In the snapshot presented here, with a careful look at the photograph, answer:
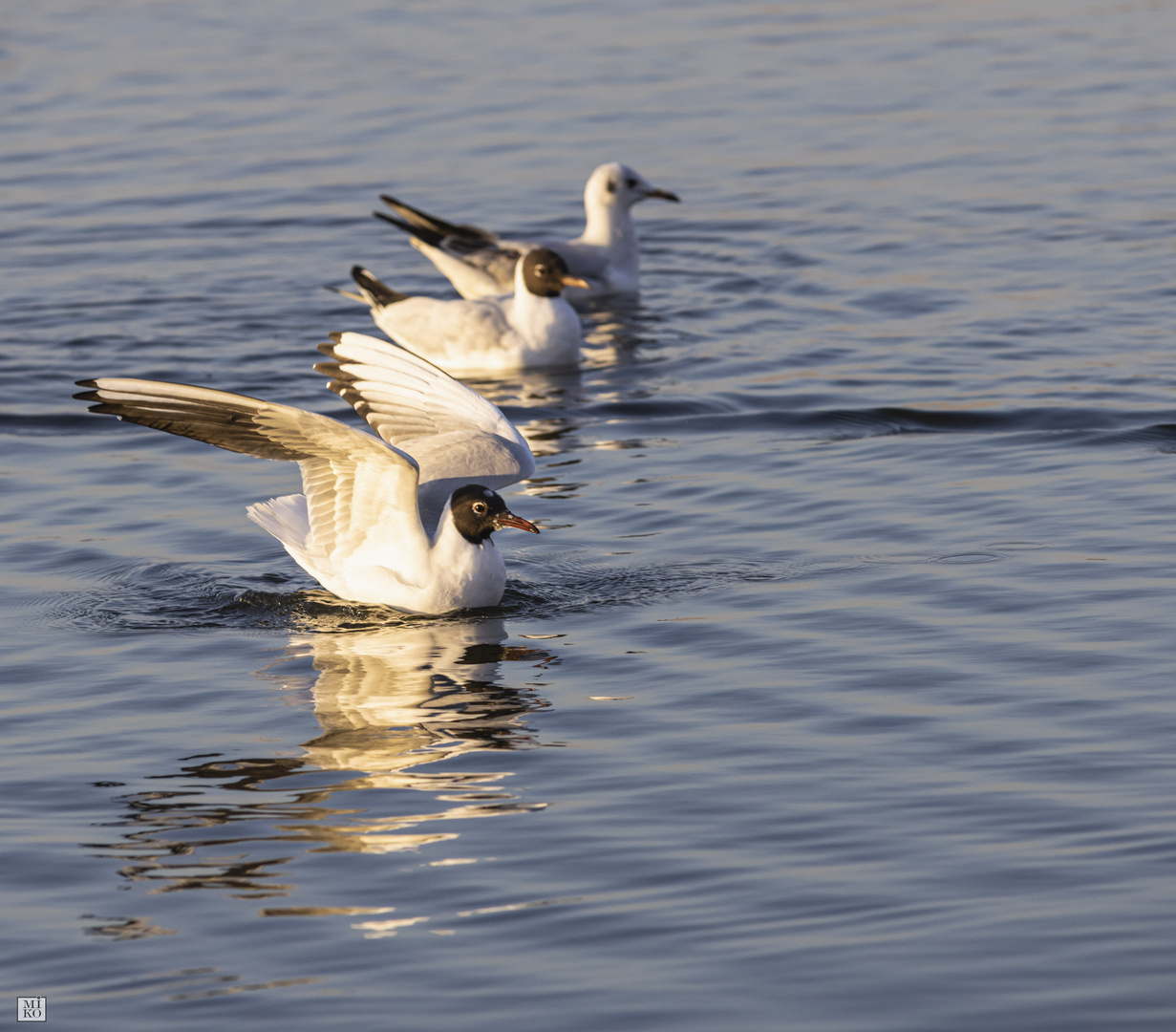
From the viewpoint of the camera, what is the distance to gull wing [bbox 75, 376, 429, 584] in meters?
9.44

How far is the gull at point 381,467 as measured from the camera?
31.4ft

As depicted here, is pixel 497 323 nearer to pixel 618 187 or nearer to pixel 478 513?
pixel 618 187

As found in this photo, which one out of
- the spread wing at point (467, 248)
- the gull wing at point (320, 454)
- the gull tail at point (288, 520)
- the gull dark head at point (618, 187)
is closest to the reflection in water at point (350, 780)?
the gull wing at point (320, 454)

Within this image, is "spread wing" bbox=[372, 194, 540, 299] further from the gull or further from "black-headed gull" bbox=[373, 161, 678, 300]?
the gull

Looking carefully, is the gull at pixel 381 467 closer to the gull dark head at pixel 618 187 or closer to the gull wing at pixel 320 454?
the gull wing at pixel 320 454

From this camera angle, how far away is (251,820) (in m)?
7.69

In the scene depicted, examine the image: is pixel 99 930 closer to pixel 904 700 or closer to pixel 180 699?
Result: pixel 180 699

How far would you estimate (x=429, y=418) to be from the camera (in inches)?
461

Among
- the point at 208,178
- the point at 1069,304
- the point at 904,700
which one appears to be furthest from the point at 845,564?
the point at 208,178

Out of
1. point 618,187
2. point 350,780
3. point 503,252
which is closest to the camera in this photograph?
point 350,780

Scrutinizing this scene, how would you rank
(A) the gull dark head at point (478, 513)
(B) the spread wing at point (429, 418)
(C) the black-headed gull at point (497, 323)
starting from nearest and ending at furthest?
(A) the gull dark head at point (478, 513)
(B) the spread wing at point (429, 418)
(C) the black-headed gull at point (497, 323)

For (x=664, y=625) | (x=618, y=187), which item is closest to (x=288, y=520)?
(x=664, y=625)

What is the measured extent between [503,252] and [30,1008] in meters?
13.0

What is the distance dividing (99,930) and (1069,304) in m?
11.3
